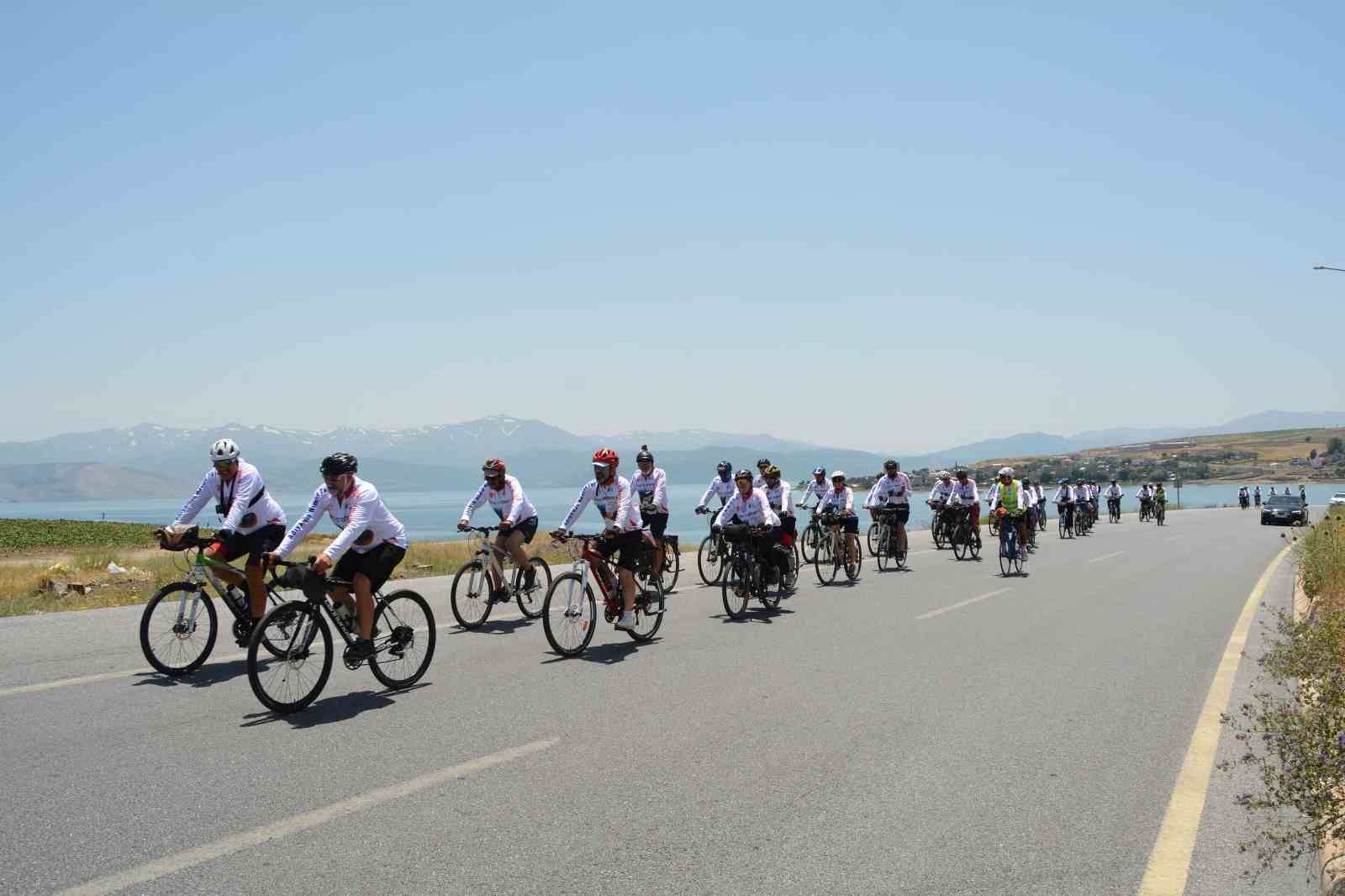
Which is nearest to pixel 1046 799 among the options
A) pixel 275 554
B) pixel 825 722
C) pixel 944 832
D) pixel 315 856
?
pixel 944 832

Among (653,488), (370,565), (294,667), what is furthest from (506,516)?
(294,667)

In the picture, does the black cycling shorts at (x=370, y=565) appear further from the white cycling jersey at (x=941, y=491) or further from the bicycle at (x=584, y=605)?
the white cycling jersey at (x=941, y=491)

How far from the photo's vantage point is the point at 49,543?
32750 millimetres

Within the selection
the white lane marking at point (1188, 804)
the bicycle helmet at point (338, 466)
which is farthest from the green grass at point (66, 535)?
the white lane marking at point (1188, 804)

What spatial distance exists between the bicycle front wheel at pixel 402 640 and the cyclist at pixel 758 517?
18.8 feet

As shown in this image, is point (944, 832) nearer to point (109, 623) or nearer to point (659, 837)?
point (659, 837)

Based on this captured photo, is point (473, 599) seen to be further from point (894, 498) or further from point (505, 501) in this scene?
point (894, 498)

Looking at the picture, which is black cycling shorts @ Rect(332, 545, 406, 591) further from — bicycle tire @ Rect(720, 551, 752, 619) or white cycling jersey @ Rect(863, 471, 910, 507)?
white cycling jersey @ Rect(863, 471, 910, 507)

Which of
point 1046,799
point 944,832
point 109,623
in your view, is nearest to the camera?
point 944,832

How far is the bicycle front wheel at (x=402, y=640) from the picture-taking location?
25.7 feet

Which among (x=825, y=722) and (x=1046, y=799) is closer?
(x=1046, y=799)

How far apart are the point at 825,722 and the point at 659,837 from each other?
2505mm

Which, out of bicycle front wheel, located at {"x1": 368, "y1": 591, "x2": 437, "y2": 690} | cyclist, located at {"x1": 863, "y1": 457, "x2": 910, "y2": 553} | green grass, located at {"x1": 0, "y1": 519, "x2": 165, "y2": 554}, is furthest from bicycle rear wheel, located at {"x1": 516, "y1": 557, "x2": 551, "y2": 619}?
green grass, located at {"x1": 0, "y1": 519, "x2": 165, "y2": 554}

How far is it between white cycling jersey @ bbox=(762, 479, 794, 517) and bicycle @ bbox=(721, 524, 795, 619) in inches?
110
